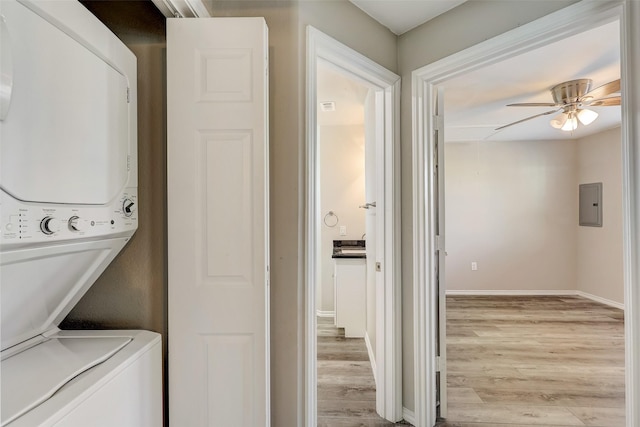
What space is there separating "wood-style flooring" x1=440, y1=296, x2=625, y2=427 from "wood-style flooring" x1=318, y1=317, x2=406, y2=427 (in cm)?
52

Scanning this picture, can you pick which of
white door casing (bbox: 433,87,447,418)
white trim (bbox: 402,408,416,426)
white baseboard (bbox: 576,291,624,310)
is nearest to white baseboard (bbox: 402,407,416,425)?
white trim (bbox: 402,408,416,426)

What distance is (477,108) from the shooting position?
3270 mm

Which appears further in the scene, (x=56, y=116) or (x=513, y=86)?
(x=513, y=86)

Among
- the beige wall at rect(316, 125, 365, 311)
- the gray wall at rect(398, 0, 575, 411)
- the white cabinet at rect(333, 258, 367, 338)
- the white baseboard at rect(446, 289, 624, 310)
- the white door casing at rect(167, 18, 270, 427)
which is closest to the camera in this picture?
the white door casing at rect(167, 18, 270, 427)

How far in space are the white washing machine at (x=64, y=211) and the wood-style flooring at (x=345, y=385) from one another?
1179 millimetres

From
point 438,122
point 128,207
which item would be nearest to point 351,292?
point 438,122

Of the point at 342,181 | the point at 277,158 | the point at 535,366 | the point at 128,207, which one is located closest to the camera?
the point at 128,207

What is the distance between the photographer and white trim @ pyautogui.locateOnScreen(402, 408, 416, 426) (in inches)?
70.7

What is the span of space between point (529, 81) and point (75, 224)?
328 cm

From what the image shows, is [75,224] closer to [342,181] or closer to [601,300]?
[342,181]

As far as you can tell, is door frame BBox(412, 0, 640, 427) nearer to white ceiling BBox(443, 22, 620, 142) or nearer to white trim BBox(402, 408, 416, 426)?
white trim BBox(402, 408, 416, 426)

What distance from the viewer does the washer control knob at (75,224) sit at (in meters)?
0.88

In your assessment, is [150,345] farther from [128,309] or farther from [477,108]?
[477,108]

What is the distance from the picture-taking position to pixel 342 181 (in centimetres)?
385
